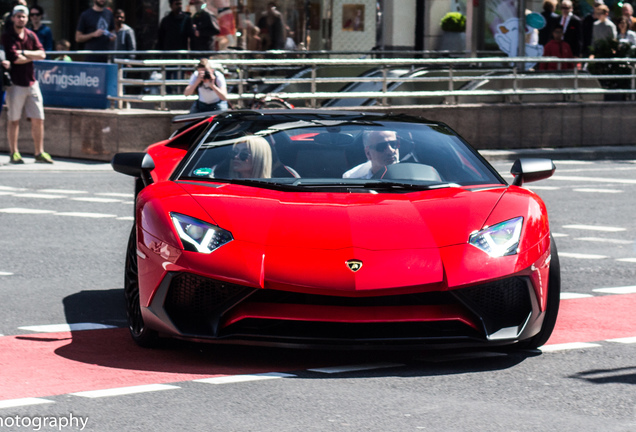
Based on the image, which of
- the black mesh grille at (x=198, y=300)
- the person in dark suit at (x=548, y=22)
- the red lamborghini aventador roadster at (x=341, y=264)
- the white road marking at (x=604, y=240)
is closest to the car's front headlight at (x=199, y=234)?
the red lamborghini aventador roadster at (x=341, y=264)

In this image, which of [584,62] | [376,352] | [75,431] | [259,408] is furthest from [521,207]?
[584,62]

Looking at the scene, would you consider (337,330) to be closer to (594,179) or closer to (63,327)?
(63,327)

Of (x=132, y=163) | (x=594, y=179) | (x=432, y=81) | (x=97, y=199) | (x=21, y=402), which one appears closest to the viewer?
(x=21, y=402)

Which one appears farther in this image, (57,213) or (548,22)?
(548,22)

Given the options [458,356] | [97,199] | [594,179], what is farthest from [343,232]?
[594,179]

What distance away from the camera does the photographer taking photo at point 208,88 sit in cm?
1752

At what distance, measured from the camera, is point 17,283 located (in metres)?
8.27

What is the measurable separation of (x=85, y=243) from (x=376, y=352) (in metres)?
4.67

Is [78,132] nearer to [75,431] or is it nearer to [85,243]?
[85,243]

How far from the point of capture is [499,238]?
5895 millimetres

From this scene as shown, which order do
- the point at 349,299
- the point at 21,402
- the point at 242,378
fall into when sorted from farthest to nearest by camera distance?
the point at 349,299, the point at 242,378, the point at 21,402

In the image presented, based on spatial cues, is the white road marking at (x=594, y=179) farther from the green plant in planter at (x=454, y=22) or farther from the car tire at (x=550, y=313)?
the green plant in planter at (x=454, y=22)

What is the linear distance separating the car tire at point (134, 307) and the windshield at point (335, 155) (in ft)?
1.65

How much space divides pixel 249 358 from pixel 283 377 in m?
0.46
